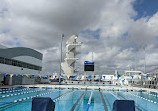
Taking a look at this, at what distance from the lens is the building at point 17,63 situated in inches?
954

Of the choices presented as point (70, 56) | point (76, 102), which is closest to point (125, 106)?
point (76, 102)

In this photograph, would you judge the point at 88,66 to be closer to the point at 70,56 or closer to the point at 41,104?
the point at 70,56

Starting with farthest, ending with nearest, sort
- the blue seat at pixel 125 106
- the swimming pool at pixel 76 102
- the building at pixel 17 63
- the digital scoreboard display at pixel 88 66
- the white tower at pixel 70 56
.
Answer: the white tower at pixel 70 56 → the digital scoreboard display at pixel 88 66 → the building at pixel 17 63 → the swimming pool at pixel 76 102 → the blue seat at pixel 125 106

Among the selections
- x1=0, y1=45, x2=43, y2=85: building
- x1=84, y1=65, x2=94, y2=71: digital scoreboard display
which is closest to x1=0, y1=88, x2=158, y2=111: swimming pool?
x1=0, y1=45, x2=43, y2=85: building

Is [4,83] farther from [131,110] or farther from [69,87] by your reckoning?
[131,110]

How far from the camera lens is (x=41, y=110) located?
159 inches

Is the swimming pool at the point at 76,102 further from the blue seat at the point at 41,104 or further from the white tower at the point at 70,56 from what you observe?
the white tower at the point at 70,56

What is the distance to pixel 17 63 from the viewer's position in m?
29.0

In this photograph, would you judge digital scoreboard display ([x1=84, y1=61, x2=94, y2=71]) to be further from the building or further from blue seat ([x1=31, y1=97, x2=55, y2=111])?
blue seat ([x1=31, y1=97, x2=55, y2=111])

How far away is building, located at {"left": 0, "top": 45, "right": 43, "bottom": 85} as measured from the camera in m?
24.2

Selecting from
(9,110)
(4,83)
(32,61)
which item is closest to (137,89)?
(9,110)

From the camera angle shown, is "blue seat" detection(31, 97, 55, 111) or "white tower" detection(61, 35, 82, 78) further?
"white tower" detection(61, 35, 82, 78)

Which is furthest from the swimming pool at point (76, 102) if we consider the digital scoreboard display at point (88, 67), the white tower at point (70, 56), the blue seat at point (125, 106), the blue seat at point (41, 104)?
the white tower at point (70, 56)

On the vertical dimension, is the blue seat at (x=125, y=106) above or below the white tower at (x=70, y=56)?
below
